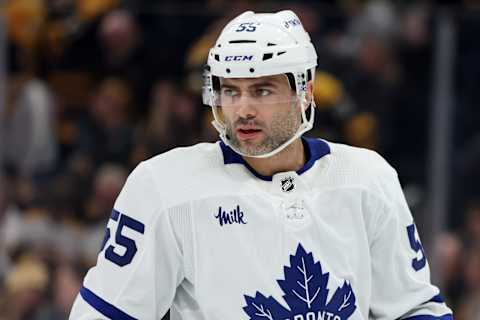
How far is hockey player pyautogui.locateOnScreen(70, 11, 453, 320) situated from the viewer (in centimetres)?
306

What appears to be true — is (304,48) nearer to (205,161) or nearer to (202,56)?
(205,161)

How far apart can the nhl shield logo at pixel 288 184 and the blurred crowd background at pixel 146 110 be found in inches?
74.3

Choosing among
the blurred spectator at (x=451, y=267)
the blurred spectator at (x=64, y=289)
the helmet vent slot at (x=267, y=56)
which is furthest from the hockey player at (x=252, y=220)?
the blurred spectator at (x=451, y=267)

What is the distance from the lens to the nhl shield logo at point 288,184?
10.4 ft

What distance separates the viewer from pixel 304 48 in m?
3.18

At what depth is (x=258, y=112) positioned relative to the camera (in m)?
3.07

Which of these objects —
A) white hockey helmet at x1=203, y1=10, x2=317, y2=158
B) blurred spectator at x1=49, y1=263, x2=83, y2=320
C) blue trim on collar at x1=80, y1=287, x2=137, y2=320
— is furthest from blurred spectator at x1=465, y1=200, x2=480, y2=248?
blue trim on collar at x1=80, y1=287, x2=137, y2=320

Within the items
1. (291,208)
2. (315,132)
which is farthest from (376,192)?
(315,132)

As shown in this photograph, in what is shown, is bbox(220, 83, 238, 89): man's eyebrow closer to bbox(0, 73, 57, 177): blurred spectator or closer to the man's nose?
the man's nose

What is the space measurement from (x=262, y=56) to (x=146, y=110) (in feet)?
6.99

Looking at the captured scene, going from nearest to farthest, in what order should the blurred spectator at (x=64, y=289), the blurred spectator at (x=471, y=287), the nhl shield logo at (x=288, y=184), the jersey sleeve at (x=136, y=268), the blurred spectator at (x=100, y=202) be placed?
the jersey sleeve at (x=136, y=268)
the nhl shield logo at (x=288, y=184)
the blurred spectator at (x=64, y=289)
the blurred spectator at (x=100, y=202)
the blurred spectator at (x=471, y=287)

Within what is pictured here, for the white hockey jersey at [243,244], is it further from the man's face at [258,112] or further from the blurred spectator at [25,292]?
the blurred spectator at [25,292]

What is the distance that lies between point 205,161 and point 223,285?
32cm

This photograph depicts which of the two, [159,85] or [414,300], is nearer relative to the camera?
[414,300]
